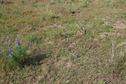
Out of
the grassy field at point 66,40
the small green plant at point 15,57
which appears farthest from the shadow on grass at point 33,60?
the small green plant at point 15,57

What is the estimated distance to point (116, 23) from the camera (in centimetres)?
661

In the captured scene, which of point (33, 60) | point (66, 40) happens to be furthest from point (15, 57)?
point (66, 40)

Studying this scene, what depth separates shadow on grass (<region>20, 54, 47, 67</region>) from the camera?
189 inches

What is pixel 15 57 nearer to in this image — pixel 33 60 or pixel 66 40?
pixel 33 60

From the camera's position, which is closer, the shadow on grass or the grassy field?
the grassy field

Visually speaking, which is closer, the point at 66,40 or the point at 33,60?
the point at 33,60

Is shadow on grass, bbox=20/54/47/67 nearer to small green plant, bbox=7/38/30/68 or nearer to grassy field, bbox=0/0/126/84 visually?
grassy field, bbox=0/0/126/84

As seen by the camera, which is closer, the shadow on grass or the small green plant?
the small green plant

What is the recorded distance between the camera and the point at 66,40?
5.67 m

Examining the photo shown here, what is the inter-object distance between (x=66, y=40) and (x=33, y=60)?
104 centimetres

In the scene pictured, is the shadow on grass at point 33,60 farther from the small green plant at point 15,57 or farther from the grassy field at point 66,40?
the small green plant at point 15,57

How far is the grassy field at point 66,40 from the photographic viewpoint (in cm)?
458

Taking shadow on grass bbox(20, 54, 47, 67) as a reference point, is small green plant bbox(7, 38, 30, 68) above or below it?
above

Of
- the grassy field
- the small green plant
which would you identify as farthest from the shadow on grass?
the small green plant
